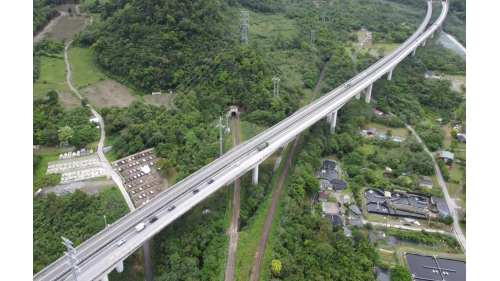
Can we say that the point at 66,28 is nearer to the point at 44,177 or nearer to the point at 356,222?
the point at 44,177

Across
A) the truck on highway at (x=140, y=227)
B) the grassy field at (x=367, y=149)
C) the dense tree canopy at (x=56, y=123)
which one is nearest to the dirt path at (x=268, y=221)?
the grassy field at (x=367, y=149)

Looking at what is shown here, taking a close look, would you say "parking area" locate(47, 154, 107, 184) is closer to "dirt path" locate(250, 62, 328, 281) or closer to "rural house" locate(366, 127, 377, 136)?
"dirt path" locate(250, 62, 328, 281)

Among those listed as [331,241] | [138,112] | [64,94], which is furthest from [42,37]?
[331,241]

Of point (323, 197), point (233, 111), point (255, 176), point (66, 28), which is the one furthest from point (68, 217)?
point (66, 28)

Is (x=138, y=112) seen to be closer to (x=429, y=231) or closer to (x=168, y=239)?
(x=168, y=239)

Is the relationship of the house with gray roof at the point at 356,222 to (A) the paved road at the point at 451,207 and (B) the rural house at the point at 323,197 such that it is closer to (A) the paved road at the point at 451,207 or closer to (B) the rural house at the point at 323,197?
(B) the rural house at the point at 323,197
